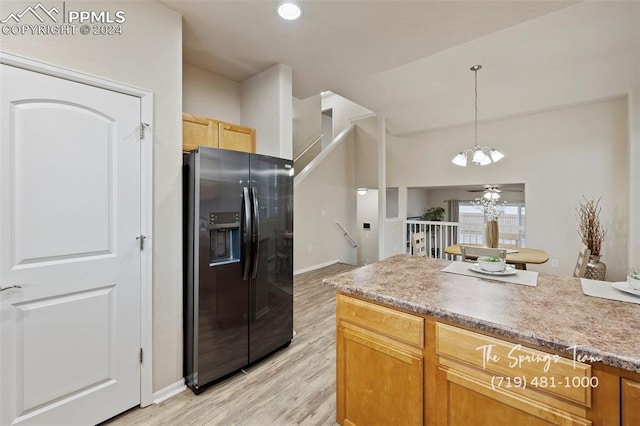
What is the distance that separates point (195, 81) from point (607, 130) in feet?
18.9

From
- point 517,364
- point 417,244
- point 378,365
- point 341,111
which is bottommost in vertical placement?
point 378,365

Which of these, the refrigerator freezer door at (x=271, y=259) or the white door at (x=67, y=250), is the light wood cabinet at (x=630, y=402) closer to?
the refrigerator freezer door at (x=271, y=259)

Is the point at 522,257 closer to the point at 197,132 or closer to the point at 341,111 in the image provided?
the point at 197,132

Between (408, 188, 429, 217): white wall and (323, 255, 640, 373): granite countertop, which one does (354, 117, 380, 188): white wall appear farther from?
(323, 255, 640, 373): granite countertop

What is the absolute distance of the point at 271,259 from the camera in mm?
2533

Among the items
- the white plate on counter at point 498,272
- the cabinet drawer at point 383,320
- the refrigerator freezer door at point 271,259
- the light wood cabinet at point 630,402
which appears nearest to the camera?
the light wood cabinet at point 630,402

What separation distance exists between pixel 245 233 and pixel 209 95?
1743 millimetres

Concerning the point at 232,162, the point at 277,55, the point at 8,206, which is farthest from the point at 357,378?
the point at 277,55

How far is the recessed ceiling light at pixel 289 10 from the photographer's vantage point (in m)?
1.97

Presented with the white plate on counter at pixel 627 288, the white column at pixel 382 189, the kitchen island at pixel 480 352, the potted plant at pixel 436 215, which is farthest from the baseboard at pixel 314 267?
the white plate on counter at pixel 627 288

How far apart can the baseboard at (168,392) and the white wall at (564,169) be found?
5.46 m

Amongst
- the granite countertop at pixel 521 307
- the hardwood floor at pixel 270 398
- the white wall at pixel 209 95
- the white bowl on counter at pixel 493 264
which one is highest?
the white wall at pixel 209 95

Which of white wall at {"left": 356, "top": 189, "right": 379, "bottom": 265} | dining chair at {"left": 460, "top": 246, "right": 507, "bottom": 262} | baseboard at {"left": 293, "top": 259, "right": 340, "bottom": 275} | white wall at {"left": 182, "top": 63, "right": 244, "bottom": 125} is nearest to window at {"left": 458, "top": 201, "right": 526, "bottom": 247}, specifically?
white wall at {"left": 356, "top": 189, "right": 379, "bottom": 265}

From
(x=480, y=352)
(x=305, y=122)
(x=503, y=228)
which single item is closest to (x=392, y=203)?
(x=503, y=228)
